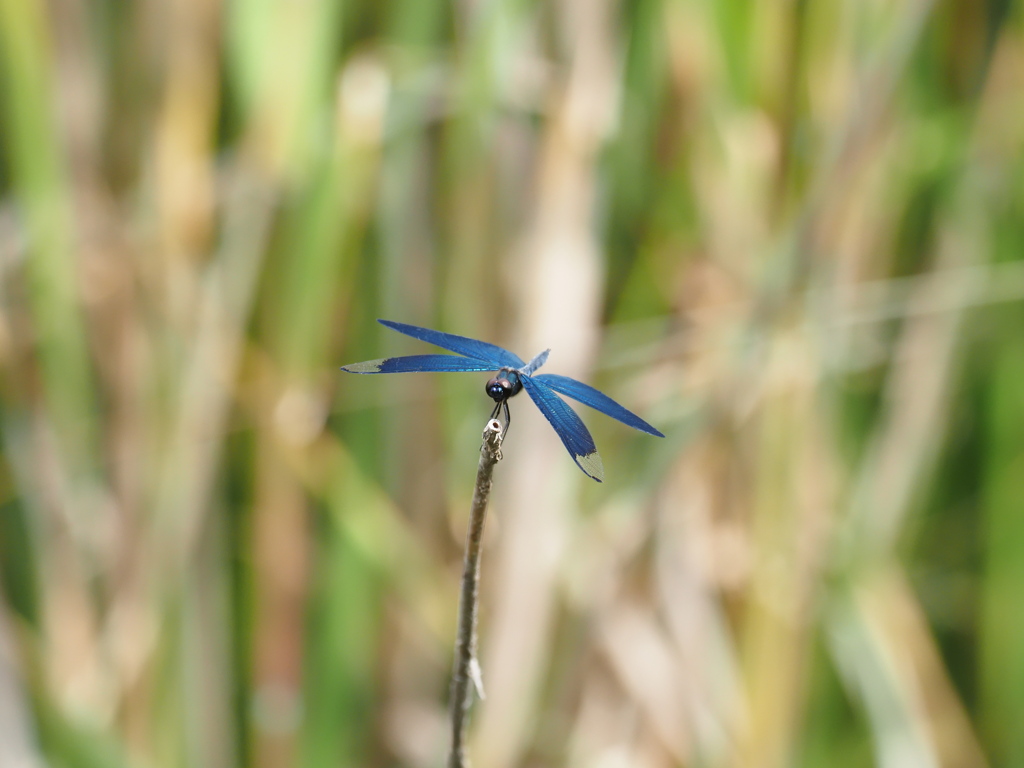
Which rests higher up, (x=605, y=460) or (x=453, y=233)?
(x=453, y=233)

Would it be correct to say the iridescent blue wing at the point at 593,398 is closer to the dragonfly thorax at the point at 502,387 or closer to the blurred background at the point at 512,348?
the dragonfly thorax at the point at 502,387

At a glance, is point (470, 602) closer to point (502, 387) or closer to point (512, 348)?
point (502, 387)

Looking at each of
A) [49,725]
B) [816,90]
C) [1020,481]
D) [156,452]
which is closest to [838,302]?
[816,90]

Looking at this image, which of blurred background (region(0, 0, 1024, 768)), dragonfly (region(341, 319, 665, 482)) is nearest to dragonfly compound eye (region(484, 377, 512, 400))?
dragonfly (region(341, 319, 665, 482))

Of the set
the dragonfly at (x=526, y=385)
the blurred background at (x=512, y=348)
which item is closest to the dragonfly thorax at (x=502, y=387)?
the dragonfly at (x=526, y=385)

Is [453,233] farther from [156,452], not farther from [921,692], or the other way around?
[921,692]

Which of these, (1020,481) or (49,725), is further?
(1020,481)
